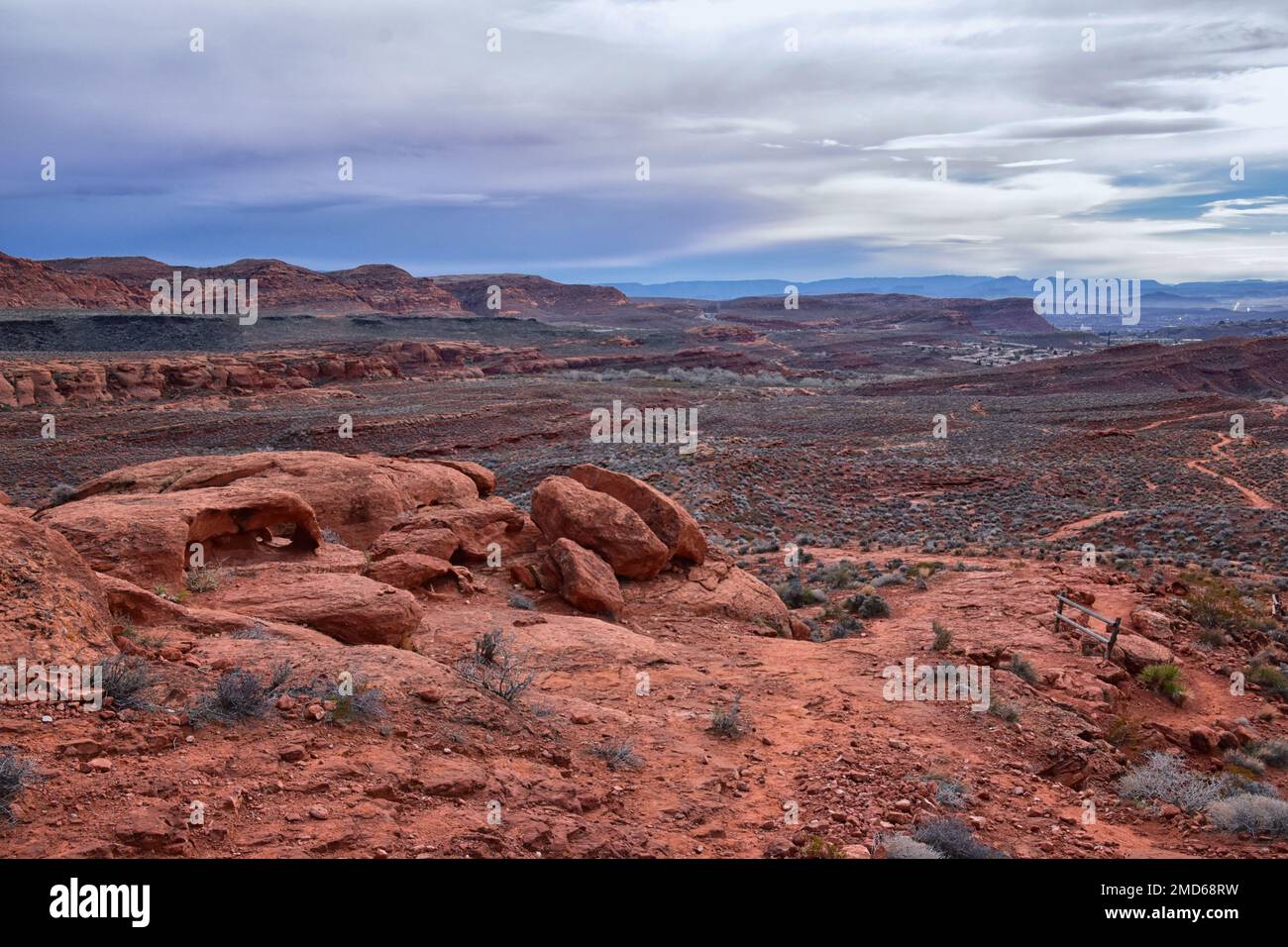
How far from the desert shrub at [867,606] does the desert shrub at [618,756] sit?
269 inches

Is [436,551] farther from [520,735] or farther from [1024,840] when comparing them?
[1024,840]

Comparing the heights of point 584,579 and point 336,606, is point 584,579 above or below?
below

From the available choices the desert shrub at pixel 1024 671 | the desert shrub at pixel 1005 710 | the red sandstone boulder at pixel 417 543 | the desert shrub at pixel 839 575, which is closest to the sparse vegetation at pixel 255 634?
the red sandstone boulder at pixel 417 543

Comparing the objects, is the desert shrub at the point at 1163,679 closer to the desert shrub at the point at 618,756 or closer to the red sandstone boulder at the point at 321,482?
the desert shrub at the point at 618,756

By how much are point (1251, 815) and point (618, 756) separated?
4549mm

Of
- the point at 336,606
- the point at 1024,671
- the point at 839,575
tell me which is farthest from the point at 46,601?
the point at 839,575

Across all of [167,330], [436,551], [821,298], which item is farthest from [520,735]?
[821,298]

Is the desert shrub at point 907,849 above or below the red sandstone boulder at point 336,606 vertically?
below

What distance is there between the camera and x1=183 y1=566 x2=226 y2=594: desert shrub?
320 inches

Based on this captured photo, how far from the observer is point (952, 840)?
→ 5199 mm

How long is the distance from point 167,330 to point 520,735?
7680 cm

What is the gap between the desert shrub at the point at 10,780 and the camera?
3.89 m

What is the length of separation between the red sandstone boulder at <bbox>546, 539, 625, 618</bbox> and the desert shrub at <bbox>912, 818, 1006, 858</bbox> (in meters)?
5.90

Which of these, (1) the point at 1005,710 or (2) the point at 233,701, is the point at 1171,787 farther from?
(2) the point at 233,701
